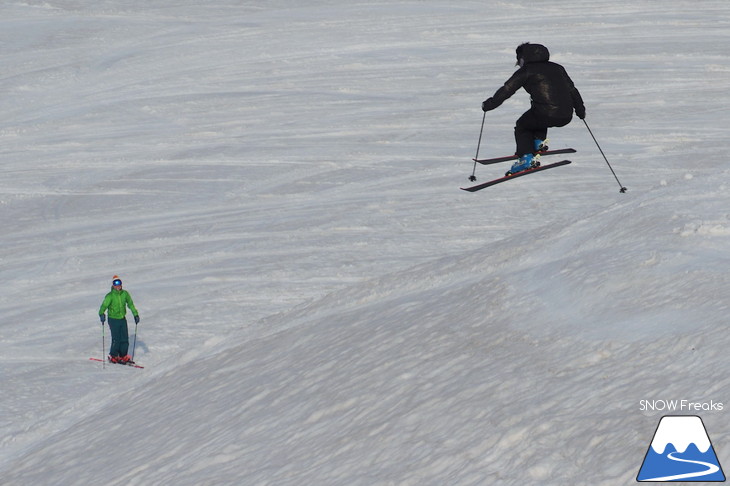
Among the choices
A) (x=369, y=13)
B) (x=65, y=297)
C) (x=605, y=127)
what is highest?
(x=369, y=13)

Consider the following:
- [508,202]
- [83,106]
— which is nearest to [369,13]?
[83,106]

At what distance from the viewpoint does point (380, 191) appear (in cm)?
1955

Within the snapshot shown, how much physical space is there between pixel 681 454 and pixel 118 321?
9639mm

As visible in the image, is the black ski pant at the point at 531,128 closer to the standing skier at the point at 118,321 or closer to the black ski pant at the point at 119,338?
the standing skier at the point at 118,321

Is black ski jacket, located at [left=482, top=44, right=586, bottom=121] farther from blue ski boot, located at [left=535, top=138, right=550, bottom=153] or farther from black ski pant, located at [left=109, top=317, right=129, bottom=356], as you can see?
black ski pant, located at [left=109, top=317, right=129, bottom=356]

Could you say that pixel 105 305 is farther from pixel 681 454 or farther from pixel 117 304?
pixel 681 454

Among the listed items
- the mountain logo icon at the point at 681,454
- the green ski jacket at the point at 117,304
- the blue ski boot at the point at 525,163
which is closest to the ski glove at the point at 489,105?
the blue ski boot at the point at 525,163

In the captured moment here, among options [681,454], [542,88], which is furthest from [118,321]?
[681,454]

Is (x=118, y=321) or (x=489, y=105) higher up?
(x=489, y=105)

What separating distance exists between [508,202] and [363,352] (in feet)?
35.7

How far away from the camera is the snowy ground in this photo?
243 inches

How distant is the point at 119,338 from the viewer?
528 inches

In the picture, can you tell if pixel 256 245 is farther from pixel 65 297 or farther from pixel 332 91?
pixel 332 91

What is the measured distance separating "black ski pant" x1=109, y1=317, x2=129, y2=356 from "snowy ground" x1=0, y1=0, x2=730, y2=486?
1.34ft
